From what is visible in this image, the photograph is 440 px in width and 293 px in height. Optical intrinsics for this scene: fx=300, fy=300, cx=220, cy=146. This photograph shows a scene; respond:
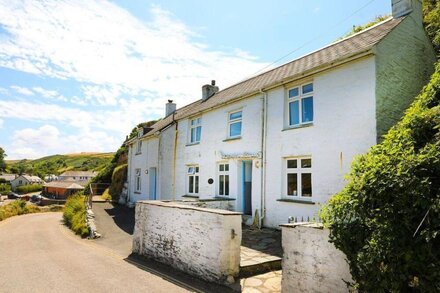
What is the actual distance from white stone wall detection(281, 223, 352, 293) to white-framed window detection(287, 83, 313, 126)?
6.19 m

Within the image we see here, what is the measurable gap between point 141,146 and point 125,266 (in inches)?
671

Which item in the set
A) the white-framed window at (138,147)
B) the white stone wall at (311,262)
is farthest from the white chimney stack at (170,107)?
the white stone wall at (311,262)

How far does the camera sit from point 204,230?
8.30 metres

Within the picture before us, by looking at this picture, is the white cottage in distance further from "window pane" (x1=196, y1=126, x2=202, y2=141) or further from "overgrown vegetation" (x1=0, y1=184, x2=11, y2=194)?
"overgrown vegetation" (x1=0, y1=184, x2=11, y2=194)

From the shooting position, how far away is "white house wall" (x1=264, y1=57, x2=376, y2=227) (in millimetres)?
9531

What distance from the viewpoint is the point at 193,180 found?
18.2 meters

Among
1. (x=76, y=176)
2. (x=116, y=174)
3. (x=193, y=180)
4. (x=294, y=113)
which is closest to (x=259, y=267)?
(x=294, y=113)

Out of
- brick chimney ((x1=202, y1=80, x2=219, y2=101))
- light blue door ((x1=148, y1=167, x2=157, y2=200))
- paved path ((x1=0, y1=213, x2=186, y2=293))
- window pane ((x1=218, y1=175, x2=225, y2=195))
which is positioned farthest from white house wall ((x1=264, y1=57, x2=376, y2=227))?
light blue door ((x1=148, y1=167, x2=157, y2=200))

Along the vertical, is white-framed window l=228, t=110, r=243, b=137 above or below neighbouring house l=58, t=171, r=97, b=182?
above

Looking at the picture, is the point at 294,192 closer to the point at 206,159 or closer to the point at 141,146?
the point at 206,159

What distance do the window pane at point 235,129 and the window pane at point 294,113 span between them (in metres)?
3.30

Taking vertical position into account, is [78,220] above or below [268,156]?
below

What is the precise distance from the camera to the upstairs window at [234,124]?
1497 cm

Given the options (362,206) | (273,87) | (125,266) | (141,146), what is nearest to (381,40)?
(273,87)
